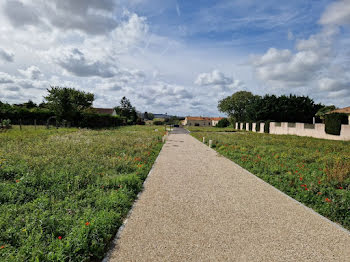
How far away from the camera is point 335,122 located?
890 inches

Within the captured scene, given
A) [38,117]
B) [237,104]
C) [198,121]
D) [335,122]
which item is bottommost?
[198,121]

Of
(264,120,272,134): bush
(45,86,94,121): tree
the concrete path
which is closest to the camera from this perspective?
the concrete path

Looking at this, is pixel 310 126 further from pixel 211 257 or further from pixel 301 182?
pixel 211 257

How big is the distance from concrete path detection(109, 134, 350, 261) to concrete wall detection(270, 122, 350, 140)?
2134 centimetres

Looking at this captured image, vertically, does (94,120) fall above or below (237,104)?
below

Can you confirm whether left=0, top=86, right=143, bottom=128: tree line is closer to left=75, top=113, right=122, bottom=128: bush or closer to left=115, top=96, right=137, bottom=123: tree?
left=75, top=113, right=122, bottom=128: bush

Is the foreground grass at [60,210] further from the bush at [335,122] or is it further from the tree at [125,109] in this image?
the tree at [125,109]

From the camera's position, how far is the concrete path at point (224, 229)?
3182mm

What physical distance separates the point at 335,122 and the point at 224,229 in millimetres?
25195

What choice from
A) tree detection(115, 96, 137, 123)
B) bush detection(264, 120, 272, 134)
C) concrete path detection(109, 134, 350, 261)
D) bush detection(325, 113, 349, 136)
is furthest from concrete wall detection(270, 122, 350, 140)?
tree detection(115, 96, 137, 123)

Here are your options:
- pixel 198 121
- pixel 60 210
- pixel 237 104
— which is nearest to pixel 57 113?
pixel 60 210

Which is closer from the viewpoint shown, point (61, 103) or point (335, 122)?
point (335, 122)

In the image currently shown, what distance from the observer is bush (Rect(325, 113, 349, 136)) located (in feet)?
72.8

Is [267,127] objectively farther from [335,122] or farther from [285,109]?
[335,122]
